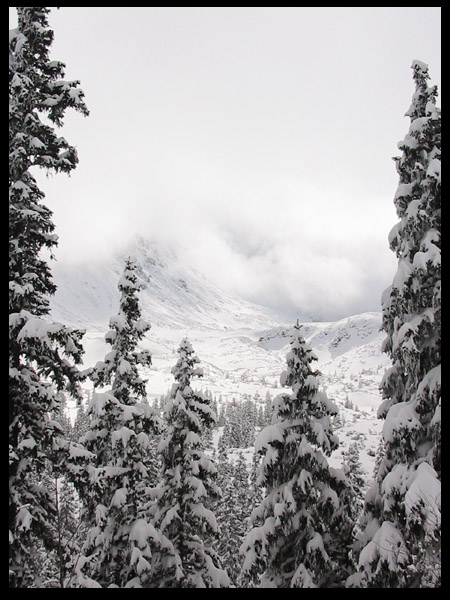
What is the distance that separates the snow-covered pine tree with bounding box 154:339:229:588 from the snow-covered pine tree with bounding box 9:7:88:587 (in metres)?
5.61

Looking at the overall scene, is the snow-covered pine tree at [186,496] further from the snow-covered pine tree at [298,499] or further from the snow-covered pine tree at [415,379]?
the snow-covered pine tree at [415,379]

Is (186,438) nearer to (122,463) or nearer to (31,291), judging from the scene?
(122,463)

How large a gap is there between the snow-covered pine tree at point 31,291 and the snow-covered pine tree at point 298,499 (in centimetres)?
630

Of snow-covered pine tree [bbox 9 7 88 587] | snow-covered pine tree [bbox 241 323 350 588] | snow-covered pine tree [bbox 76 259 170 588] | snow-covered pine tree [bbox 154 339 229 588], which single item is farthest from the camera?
snow-covered pine tree [bbox 154 339 229 588]

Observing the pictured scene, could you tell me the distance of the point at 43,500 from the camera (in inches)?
396

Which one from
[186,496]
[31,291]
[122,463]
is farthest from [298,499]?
[31,291]

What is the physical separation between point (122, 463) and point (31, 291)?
8.11m

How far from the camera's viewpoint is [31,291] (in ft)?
29.5

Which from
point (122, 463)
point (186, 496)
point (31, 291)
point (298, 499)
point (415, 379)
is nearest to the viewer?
point (31, 291)

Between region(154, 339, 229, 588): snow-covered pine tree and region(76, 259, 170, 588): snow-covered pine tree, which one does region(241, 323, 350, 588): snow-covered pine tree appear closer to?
region(154, 339, 229, 588): snow-covered pine tree

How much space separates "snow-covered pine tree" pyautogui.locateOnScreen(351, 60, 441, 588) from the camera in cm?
894

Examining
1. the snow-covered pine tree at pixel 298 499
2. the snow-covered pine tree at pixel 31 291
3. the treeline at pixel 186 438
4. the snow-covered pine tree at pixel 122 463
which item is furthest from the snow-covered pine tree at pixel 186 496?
the snow-covered pine tree at pixel 31 291

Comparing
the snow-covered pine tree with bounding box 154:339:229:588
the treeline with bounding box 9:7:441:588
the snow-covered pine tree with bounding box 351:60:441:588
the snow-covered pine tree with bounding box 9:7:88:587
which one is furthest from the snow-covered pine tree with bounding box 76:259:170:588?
the snow-covered pine tree with bounding box 351:60:441:588
